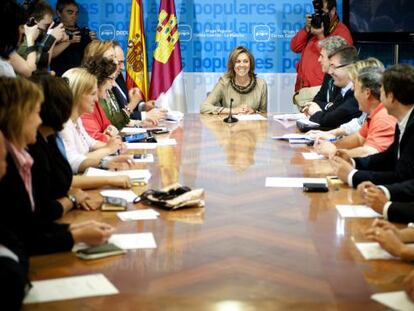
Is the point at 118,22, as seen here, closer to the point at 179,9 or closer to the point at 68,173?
the point at 179,9

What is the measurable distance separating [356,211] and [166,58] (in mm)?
5500

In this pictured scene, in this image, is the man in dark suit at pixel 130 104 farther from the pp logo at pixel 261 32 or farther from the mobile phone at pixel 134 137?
the pp logo at pixel 261 32

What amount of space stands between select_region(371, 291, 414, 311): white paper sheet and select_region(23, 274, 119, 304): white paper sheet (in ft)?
2.54

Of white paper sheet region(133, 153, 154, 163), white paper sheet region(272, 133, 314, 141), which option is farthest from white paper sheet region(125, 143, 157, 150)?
white paper sheet region(272, 133, 314, 141)

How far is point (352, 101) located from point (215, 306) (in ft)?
12.2

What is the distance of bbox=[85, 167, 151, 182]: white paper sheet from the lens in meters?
3.82

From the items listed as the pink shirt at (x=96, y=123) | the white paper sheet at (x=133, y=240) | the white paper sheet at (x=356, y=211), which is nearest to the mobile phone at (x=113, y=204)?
the white paper sheet at (x=133, y=240)

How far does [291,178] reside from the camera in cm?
390

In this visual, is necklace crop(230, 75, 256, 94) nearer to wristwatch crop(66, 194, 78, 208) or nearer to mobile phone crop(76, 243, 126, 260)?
wristwatch crop(66, 194, 78, 208)

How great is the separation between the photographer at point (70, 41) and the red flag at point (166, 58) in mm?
746

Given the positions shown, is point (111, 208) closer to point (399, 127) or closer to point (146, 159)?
point (146, 159)

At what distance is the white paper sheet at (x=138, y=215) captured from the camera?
120 inches

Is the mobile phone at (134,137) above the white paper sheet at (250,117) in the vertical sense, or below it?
above

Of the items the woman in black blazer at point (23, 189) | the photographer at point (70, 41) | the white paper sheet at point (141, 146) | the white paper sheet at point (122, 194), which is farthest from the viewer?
the photographer at point (70, 41)
